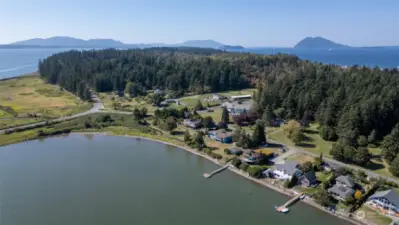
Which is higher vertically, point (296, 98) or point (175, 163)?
point (296, 98)

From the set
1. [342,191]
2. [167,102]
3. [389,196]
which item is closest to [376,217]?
[389,196]

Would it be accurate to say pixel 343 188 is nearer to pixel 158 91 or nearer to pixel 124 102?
pixel 124 102

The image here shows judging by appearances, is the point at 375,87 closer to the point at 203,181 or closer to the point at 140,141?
the point at 203,181

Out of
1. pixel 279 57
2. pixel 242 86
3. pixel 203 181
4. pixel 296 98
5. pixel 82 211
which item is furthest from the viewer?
pixel 279 57

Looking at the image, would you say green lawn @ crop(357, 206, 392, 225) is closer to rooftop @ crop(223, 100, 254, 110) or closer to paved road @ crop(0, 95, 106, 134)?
rooftop @ crop(223, 100, 254, 110)

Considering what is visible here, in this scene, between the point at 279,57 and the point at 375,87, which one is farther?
the point at 279,57

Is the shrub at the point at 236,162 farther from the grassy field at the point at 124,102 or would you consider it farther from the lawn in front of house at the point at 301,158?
the grassy field at the point at 124,102

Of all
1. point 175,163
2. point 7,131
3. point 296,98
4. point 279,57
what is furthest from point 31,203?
point 279,57
